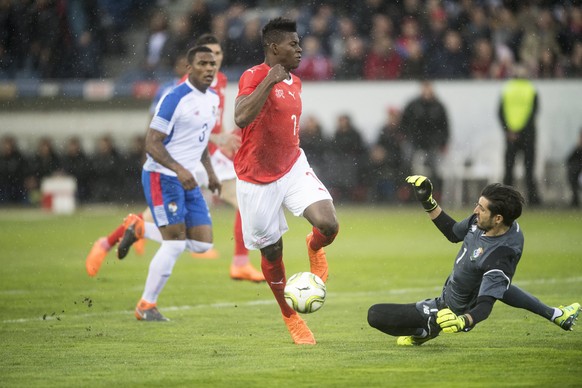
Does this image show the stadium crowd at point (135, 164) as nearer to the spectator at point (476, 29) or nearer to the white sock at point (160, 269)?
the spectator at point (476, 29)

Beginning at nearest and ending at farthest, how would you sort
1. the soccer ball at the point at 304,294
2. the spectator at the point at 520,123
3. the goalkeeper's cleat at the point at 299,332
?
the soccer ball at the point at 304,294, the goalkeeper's cleat at the point at 299,332, the spectator at the point at 520,123

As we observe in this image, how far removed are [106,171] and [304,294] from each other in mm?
17624

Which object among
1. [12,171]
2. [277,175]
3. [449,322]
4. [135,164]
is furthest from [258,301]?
[12,171]

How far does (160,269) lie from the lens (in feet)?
34.1

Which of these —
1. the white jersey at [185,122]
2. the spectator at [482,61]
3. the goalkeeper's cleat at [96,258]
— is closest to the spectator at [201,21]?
the spectator at [482,61]

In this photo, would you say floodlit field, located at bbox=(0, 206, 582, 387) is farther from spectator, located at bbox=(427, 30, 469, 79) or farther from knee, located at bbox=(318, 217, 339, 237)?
spectator, located at bbox=(427, 30, 469, 79)

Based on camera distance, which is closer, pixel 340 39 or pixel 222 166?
pixel 222 166

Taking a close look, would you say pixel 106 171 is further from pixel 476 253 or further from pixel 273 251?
pixel 476 253

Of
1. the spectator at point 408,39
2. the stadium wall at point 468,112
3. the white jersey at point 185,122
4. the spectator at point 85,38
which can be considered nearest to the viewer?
the white jersey at point 185,122

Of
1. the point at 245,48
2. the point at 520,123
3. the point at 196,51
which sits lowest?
the point at 520,123

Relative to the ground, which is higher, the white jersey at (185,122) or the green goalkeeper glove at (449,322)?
the white jersey at (185,122)

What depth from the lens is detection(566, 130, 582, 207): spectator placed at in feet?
73.5

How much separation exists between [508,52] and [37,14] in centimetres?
1100

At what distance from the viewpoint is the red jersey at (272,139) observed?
8.74 m
